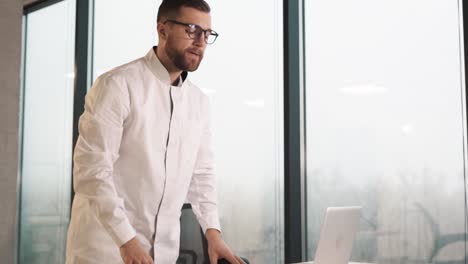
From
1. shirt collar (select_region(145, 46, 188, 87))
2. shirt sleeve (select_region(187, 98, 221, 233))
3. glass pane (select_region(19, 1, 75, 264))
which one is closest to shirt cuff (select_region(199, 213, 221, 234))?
shirt sleeve (select_region(187, 98, 221, 233))

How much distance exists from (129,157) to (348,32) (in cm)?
168

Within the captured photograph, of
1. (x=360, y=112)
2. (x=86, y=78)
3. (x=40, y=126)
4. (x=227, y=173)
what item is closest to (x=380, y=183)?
(x=360, y=112)

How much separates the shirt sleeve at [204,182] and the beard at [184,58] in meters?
0.28

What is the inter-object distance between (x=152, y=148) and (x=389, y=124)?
145cm

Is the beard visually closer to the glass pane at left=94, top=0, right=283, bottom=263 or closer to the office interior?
the office interior

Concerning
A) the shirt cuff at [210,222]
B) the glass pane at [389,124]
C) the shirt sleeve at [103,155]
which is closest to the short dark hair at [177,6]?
the shirt sleeve at [103,155]

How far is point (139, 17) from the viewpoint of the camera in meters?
4.61

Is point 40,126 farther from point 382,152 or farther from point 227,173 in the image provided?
point 382,152

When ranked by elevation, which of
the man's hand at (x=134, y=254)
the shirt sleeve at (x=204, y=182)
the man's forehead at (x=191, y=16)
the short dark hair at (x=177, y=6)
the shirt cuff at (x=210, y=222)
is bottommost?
the man's hand at (x=134, y=254)

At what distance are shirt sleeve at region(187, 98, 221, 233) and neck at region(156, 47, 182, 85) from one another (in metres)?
0.19

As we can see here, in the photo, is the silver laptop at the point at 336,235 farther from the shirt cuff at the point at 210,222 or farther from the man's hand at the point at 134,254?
the man's hand at the point at 134,254

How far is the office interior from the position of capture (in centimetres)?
287

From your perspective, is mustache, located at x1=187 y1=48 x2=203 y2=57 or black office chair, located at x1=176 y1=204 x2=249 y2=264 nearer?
mustache, located at x1=187 y1=48 x2=203 y2=57

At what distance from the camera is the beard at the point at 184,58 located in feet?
6.45
